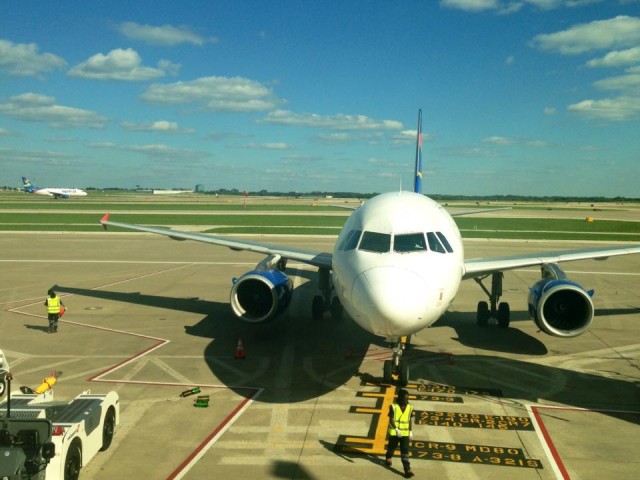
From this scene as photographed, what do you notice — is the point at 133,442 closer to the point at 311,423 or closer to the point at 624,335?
the point at 311,423

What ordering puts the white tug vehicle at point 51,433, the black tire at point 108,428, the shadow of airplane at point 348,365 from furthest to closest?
the shadow of airplane at point 348,365
the black tire at point 108,428
the white tug vehicle at point 51,433

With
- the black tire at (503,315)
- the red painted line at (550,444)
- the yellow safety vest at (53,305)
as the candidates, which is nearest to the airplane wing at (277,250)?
the yellow safety vest at (53,305)

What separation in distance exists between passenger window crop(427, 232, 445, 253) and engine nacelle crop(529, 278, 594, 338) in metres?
4.67

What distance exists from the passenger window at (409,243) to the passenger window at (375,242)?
17 cm

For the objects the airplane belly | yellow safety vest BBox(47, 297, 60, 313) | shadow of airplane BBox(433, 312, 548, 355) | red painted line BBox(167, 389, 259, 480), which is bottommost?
red painted line BBox(167, 389, 259, 480)

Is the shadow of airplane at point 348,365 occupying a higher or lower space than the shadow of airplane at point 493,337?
lower

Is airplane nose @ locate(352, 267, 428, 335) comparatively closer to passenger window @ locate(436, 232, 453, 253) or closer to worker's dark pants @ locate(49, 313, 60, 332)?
passenger window @ locate(436, 232, 453, 253)

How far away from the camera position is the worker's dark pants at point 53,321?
17078 millimetres

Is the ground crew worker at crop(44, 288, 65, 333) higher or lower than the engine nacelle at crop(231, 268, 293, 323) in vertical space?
lower

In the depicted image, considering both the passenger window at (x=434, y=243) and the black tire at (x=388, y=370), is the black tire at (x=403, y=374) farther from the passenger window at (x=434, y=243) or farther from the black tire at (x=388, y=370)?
the passenger window at (x=434, y=243)

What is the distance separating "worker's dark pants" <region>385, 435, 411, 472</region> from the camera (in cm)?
838

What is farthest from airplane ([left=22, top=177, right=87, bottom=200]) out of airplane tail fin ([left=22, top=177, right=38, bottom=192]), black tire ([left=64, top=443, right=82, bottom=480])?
black tire ([left=64, top=443, right=82, bottom=480])

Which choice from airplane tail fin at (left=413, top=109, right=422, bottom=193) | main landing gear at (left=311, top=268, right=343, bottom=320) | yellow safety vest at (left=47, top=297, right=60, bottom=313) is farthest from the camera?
airplane tail fin at (left=413, top=109, right=422, bottom=193)

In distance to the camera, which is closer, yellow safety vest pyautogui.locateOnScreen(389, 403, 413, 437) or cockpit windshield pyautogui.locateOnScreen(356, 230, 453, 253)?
yellow safety vest pyautogui.locateOnScreen(389, 403, 413, 437)
